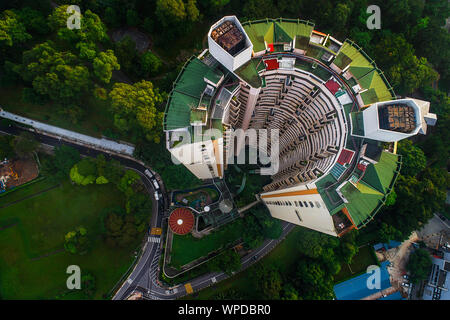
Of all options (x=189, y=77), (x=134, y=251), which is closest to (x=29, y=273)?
(x=134, y=251)

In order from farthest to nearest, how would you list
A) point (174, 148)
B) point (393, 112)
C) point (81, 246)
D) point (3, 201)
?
point (3, 201)
point (81, 246)
point (174, 148)
point (393, 112)

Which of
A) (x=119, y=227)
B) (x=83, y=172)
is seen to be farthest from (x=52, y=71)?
(x=119, y=227)

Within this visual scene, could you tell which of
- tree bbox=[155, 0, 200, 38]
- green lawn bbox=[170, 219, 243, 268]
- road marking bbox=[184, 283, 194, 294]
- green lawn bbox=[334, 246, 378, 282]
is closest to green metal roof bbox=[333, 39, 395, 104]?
tree bbox=[155, 0, 200, 38]

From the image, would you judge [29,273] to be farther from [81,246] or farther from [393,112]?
[393,112]

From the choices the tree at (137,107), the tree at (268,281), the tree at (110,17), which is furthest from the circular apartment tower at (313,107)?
the tree at (110,17)

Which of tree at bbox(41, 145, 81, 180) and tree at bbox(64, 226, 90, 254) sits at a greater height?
tree at bbox(41, 145, 81, 180)

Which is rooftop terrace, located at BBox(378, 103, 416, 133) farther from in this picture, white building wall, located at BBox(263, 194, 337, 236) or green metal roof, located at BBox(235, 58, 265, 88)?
green metal roof, located at BBox(235, 58, 265, 88)

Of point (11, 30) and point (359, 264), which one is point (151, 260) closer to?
point (359, 264)
